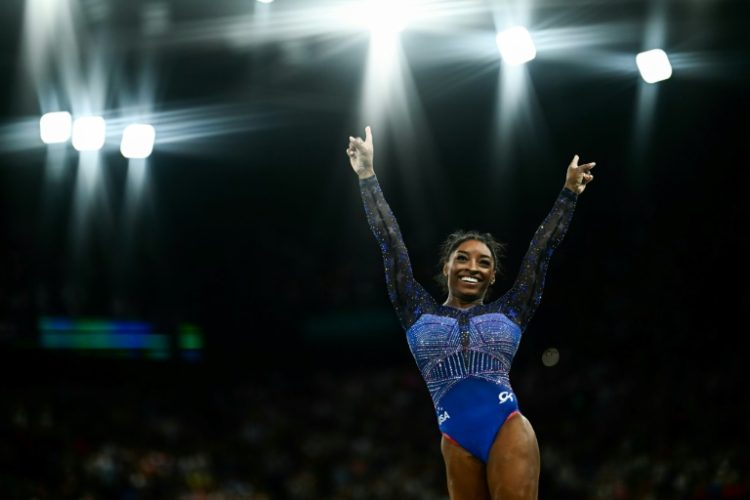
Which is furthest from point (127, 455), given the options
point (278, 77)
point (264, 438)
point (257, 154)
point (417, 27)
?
point (417, 27)

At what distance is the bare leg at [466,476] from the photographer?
396 cm

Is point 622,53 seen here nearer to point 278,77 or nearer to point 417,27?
point 417,27

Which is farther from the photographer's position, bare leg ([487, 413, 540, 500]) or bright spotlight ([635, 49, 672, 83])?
bright spotlight ([635, 49, 672, 83])

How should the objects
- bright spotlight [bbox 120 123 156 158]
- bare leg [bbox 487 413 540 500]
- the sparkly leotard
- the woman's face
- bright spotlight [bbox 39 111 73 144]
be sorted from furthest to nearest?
bright spotlight [bbox 120 123 156 158] < bright spotlight [bbox 39 111 73 144] < the woman's face < the sparkly leotard < bare leg [bbox 487 413 540 500]

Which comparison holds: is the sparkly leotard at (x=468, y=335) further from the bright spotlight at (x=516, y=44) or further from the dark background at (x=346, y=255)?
the bright spotlight at (x=516, y=44)

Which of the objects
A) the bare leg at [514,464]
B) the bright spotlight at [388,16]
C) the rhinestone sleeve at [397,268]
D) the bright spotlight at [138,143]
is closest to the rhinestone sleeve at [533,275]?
the rhinestone sleeve at [397,268]

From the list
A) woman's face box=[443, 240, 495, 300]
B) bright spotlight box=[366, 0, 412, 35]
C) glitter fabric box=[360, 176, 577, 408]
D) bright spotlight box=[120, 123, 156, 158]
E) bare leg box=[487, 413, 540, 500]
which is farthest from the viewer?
bright spotlight box=[120, 123, 156, 158]

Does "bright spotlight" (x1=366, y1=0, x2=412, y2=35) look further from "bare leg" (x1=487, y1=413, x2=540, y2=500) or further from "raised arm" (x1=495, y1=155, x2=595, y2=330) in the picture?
"bare leg" (x1=487, y1=413, x2=540, y2=500)

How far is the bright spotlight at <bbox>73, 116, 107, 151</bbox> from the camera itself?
35.2 ft

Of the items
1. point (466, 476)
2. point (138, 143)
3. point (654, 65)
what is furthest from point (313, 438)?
point (466, 476)

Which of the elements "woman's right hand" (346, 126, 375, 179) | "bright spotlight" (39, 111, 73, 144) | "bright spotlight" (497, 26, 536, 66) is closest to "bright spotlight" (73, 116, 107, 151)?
"bright spotlight" (39, 111, 73, 144)

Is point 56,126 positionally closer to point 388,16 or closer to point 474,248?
point 388,16

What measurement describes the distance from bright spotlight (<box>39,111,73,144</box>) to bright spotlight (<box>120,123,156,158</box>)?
63cm

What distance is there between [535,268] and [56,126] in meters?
7.84
